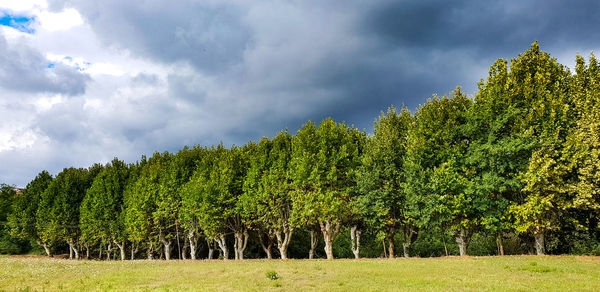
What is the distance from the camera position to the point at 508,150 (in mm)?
27500

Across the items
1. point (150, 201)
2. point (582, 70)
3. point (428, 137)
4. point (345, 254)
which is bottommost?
point (345, 254)

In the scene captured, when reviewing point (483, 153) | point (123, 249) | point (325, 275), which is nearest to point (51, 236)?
point (123, 249)

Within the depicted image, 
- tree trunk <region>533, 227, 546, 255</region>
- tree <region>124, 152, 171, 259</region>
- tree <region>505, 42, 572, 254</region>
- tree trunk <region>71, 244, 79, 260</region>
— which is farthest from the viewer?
tree trunk <region>71, 244, 79, 260</region>

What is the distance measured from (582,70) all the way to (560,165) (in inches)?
355

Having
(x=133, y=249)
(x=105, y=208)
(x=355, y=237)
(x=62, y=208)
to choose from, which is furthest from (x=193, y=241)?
(x=62, y=208)

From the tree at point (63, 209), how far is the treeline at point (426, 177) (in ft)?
56.2

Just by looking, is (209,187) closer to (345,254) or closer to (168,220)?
(168,220)

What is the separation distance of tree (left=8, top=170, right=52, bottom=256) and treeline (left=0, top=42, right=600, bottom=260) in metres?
26.4

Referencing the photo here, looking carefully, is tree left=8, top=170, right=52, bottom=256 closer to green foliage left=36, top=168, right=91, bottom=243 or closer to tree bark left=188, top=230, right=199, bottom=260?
green foliage left=36, top=168, right=91, bottom=243

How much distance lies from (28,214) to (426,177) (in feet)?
219

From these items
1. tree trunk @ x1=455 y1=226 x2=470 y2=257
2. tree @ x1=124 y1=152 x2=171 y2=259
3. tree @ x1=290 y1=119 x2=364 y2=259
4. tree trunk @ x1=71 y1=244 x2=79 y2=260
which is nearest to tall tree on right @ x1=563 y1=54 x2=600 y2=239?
tree trunk @ x1=455 y1=226 x2=470 y2=257

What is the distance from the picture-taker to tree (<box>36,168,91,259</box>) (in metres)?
56.1

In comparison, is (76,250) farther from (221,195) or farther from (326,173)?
(326,173)

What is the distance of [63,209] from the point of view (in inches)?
2232
